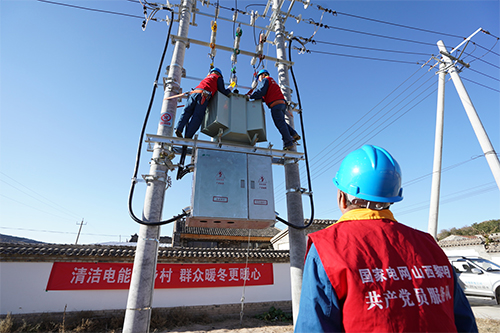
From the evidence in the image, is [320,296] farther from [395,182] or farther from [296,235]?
[296,235]

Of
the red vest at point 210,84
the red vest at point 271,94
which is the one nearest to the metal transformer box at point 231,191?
the red vest at point 210,84

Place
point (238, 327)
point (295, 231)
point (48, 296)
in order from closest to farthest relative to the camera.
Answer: point (295, 231) → point (48, 296) → point (238, 327)

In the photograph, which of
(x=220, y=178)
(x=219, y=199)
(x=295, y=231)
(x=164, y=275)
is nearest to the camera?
(x=219, y=199)

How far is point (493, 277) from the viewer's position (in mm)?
9234

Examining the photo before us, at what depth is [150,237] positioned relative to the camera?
9.61ft

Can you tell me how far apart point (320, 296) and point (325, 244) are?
0.67 ft

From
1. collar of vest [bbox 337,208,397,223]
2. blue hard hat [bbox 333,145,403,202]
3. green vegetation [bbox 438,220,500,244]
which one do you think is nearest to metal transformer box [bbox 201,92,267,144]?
blue hard hat [bbox 333,145,403,202]

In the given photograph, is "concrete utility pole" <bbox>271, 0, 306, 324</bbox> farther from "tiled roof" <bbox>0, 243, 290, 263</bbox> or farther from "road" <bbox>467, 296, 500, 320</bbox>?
"road" <bbox>467, 296, 500, 320</bbox>

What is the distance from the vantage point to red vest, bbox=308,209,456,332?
945 mm

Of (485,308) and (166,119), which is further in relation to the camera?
(485,308)

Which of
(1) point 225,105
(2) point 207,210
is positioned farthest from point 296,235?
(1) point 225,105

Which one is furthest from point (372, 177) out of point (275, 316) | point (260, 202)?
point (275, 316)

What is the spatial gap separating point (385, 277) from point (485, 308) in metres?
12.0

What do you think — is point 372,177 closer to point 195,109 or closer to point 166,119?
point 195,109
